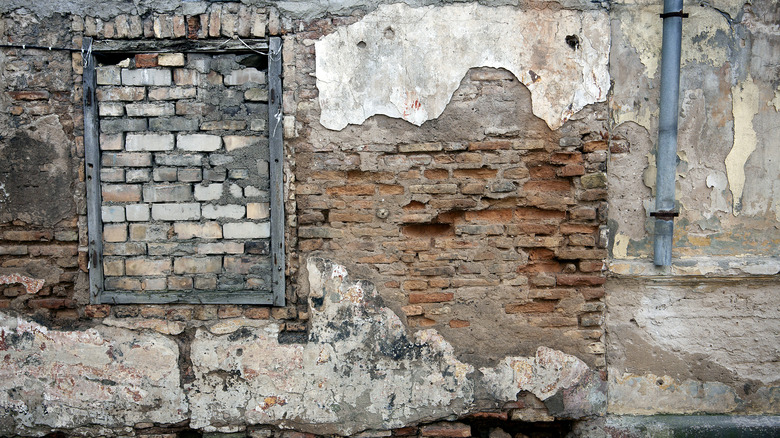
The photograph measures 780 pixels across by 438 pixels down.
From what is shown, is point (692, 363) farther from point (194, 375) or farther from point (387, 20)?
point (194, 375)

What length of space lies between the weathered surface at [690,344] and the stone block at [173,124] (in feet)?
8.15

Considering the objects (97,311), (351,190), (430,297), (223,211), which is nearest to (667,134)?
(430,297)

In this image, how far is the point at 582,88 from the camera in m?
2.63

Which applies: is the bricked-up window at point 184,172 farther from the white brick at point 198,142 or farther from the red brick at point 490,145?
the red brick at point 490,145

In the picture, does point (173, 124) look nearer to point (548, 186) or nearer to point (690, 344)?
point (548, 186)

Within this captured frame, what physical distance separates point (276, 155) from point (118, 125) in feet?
2.88

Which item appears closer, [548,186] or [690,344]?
[548,186]

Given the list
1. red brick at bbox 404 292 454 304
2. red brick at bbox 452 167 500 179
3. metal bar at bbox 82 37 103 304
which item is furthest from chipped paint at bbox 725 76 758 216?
metal bar at bbox 82 37 103 304

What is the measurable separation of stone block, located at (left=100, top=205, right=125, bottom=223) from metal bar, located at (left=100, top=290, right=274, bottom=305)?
0.40m

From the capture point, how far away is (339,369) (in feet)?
8.87

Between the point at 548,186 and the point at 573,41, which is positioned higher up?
the point at 573,41

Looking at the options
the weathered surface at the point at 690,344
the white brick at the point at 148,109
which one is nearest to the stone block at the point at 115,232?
the white brick at the point at 148,109

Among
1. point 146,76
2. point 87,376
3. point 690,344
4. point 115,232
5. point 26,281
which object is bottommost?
point 87,376

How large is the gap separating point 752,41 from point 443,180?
1871 mm
